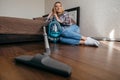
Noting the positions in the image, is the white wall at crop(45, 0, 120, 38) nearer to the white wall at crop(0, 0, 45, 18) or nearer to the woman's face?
the woman's face

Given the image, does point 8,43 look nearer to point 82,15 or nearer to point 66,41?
point 66,41

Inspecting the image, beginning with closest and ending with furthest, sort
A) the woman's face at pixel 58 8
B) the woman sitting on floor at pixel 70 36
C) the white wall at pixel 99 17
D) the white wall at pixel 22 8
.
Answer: the woman sitting on floor at pixel 70 36, the woman's face at pixel 58 8, the white wall at pixel 99 17, the white wall at pixel 22 8

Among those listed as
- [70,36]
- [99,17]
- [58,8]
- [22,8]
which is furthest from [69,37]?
[22,8]

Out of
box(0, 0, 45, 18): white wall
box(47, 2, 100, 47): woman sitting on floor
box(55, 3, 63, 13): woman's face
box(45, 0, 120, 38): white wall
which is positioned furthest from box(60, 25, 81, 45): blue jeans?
box(0, 0, 45, 18): white wall

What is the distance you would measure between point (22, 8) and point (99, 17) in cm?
267

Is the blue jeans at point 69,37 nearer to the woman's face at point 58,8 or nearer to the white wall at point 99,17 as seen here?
the woman's face at point 58,8

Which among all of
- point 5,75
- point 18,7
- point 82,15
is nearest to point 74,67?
point 5,75

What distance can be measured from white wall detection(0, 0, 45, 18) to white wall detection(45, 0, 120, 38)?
1.63 meters

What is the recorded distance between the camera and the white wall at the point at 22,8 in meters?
4.40

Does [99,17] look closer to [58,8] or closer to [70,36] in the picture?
[58,8]

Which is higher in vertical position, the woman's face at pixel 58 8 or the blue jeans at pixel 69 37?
the woman's face at pixel 58 8

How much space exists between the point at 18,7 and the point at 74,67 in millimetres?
4129

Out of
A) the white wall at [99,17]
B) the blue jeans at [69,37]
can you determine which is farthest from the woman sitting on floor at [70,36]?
the white wall at [99,17]

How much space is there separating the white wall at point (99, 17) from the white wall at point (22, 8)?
163 centimetres
